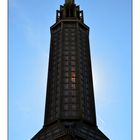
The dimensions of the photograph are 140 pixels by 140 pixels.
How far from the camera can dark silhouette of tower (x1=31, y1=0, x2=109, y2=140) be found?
4161 inches

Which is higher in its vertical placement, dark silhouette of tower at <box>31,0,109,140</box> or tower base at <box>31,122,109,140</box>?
dark silhouette of tower at <box>31,0,109,140</box>

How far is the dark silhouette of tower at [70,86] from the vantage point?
10569cm

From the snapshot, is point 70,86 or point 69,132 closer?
point 69,132

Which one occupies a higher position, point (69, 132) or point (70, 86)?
point (70, 86)

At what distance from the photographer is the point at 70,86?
120562 millimetres

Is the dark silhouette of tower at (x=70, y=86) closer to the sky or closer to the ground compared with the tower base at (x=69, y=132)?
closer to the sky

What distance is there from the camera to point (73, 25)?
140375mm

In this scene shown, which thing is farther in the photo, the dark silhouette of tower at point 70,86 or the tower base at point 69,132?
the dark silhouette of tower at point 70,86

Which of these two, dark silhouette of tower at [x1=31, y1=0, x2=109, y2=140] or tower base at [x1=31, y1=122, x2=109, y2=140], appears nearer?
tower base at [x1=31, y1=122, x2=109, y2=140]
